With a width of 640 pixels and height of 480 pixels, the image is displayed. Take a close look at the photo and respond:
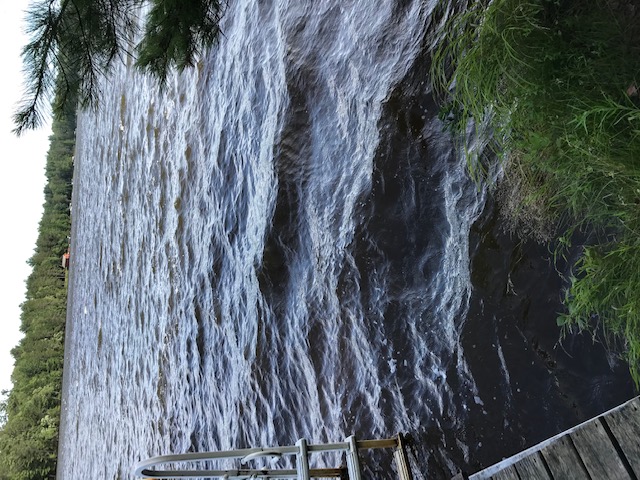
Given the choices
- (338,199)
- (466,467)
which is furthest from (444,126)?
(466,467)

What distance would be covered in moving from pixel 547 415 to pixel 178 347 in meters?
3.03

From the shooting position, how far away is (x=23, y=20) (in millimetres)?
1984

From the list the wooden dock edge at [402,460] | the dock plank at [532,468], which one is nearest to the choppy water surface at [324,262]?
the wooden dock edge at [402,460]

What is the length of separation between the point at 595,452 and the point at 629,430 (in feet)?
0.39

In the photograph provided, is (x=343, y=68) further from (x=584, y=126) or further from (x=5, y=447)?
(x=5, y=447)

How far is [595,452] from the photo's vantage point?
164cm

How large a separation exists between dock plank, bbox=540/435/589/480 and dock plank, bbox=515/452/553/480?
0.9 inches

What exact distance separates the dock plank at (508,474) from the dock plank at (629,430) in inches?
15.0

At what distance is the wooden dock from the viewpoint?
1569 millimetres

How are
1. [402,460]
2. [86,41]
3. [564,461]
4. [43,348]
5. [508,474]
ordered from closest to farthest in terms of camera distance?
[564,461]
[508,474]
[86,41]
[402,460]
[43,348]

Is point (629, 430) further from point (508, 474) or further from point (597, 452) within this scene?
point (508, 474)

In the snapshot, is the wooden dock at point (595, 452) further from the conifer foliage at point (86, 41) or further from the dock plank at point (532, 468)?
the conifer foliage at point (86, 41)

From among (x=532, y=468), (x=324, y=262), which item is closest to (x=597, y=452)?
(x=532, y=468)

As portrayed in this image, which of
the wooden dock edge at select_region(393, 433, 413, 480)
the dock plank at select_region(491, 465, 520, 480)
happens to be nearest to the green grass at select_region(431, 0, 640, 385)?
the dock plank at select_region(491, 465, 520, 480)
